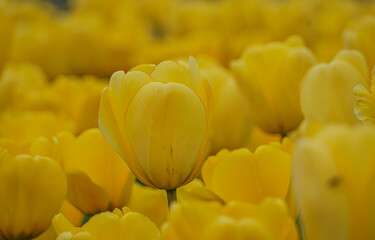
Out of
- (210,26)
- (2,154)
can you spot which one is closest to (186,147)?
(2,154)

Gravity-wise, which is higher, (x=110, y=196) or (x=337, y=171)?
(x=337, y=171)

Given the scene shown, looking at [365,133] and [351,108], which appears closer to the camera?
[365,133]

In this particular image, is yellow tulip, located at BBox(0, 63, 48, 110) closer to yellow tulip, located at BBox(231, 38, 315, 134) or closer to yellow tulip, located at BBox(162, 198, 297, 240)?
yellow tulip, located at BBox(231, 38, 315, 134)

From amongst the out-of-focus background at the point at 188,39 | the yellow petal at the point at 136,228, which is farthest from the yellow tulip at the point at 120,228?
the out-of-focus background at the point at 188,39

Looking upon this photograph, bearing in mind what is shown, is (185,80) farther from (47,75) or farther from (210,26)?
(210,26)

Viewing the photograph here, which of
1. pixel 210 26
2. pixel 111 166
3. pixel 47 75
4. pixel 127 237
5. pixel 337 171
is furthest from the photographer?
pixel 210 26

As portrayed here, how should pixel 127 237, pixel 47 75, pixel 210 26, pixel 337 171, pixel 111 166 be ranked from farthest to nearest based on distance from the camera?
pixel 210 26
pixel 47 75
pixel 111 166
pixel 127 237
pixel 337 171

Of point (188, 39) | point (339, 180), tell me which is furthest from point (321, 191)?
point (188, 39)

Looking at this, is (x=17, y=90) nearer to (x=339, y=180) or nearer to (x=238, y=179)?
(x=238, y=179)

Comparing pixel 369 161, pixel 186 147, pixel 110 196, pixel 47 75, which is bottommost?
pixel 47 75
